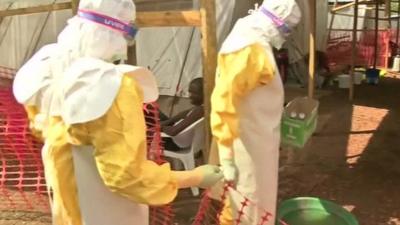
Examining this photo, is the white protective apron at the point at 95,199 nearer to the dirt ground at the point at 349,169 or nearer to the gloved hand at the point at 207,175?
the gloved hand at the point at 207,175

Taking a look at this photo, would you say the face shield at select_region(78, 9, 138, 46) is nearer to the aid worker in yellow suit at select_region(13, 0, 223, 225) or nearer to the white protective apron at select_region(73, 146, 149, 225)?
the aid worker in yellow suit at select_region(13, 0, 223, 225)

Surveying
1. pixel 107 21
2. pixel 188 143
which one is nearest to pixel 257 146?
pixel 107 21

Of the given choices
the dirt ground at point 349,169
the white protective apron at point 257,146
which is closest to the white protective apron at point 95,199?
the white protective apron at point 257,146

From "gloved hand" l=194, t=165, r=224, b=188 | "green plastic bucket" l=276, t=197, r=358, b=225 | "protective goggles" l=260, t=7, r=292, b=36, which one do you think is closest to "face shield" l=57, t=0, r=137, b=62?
"gloved hand" l=194, t=165, r=224, b=188

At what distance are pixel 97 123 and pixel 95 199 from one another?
37cm

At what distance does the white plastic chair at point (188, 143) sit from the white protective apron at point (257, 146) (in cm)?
148

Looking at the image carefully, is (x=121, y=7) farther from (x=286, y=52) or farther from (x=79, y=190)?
(x=286, y=52)

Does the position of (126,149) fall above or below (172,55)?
above

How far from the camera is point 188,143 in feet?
15.0

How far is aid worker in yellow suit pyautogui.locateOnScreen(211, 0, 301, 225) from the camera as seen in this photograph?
2.86 metres

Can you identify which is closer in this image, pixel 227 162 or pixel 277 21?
pixel 227 162

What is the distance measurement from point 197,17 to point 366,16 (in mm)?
10371

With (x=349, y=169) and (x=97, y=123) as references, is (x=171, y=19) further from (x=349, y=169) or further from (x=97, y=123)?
(x=349, y=169)

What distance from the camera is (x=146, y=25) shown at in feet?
11.0
